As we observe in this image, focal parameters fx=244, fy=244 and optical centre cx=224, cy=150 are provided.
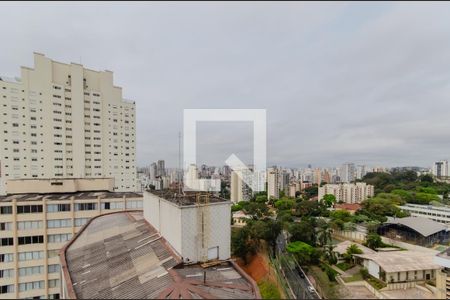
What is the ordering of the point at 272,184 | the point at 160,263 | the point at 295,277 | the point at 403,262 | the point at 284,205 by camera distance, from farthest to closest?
1. the point at 272,184
2. the point at 284,205
3. the point at 295,277
4. the point at 403,262
5. the point at 160,263

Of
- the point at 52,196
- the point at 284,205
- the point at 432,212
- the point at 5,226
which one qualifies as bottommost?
the point at 284,205

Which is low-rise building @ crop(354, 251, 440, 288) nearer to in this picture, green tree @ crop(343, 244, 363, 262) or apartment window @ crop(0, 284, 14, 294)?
green tree @ crop(343, 244, 363, 262)

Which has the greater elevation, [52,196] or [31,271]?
[52,196]

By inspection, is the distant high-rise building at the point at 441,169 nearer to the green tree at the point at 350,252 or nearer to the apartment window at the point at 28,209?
the green tree at the point at 350,252

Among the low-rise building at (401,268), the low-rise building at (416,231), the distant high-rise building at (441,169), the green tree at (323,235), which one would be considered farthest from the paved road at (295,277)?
the distant high-rise building at (441,169)

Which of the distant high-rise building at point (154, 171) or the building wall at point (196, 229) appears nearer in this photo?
the building wall at point (196, 229)

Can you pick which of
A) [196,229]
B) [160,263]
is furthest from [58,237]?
[196,229]

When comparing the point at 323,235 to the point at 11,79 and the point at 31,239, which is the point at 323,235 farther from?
the point at 11,79

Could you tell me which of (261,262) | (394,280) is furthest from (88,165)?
(394,280)
